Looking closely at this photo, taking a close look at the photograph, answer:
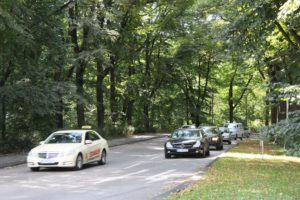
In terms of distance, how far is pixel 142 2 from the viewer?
37.8 metres

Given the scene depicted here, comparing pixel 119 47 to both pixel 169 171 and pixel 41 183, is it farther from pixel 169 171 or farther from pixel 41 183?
pixel 41 183

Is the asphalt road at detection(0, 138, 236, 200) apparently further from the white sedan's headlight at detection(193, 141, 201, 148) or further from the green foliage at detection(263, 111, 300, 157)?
the white sedan's headlight at detection(193, 141, 201, 148)

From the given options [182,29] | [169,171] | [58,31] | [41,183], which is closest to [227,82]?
[182,29]

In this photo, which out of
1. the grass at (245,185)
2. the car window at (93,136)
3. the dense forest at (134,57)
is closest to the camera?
the grass at (245,185)

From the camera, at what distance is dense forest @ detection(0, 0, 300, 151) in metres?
19.3

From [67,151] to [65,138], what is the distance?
1.61 m

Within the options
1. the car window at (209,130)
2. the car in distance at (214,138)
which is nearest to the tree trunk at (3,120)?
the car in distance at (214,138)

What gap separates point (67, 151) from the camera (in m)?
17.2

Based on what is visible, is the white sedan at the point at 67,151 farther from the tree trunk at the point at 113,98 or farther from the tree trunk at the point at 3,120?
the tree trunk at the point at 113,98

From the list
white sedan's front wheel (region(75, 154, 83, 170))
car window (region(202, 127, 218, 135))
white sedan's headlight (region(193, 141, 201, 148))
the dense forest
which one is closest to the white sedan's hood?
white sedan's front wheel (region(75, 154, 83, 170))

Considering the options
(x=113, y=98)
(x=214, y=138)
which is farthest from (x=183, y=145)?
(x=113, y=98)

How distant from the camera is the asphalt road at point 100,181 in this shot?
37.8ft

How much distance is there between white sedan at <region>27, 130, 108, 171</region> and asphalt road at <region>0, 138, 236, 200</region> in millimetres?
335

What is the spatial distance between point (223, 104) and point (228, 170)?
231ft
